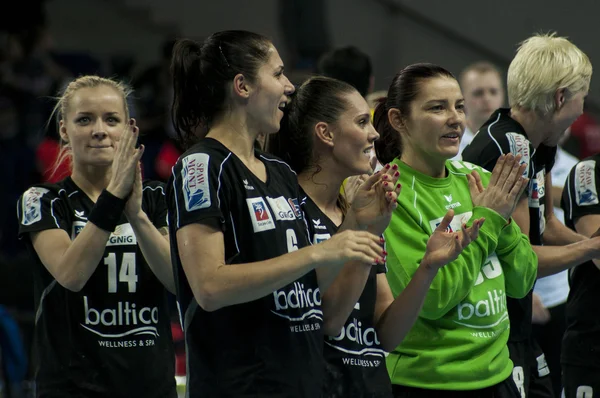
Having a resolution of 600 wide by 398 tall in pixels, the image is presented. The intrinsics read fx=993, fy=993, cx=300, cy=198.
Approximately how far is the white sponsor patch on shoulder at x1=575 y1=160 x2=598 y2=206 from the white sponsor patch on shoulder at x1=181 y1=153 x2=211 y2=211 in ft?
7.55

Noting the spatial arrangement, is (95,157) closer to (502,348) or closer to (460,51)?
(502,348)

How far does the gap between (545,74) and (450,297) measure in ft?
4.17

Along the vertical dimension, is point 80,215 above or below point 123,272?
above

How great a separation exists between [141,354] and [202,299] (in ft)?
3.63

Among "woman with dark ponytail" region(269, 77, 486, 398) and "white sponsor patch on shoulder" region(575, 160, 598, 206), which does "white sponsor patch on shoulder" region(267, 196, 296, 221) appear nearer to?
"woman with dark ponytail" region(269, 77, 486, 398)

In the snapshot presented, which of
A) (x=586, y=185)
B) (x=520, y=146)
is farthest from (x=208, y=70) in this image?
(x=586, y=185)

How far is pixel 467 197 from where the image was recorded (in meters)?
3.72

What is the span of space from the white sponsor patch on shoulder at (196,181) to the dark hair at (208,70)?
25 centimetres

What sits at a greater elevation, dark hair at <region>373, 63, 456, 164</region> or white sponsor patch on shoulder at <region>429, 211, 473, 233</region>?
dark hair at <region>373, 63, 456, 164</region>

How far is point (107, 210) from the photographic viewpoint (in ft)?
11.1

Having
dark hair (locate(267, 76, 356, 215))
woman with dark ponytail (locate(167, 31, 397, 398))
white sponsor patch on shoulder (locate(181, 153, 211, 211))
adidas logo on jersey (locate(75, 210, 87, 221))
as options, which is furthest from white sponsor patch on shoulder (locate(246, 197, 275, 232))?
adidas logo on jersey (locate(75, 210, 87, 221))

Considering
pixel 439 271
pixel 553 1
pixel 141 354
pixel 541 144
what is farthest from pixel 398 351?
pixel 553 1

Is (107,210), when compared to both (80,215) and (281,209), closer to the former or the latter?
(80,215)

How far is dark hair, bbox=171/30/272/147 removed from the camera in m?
2.99
